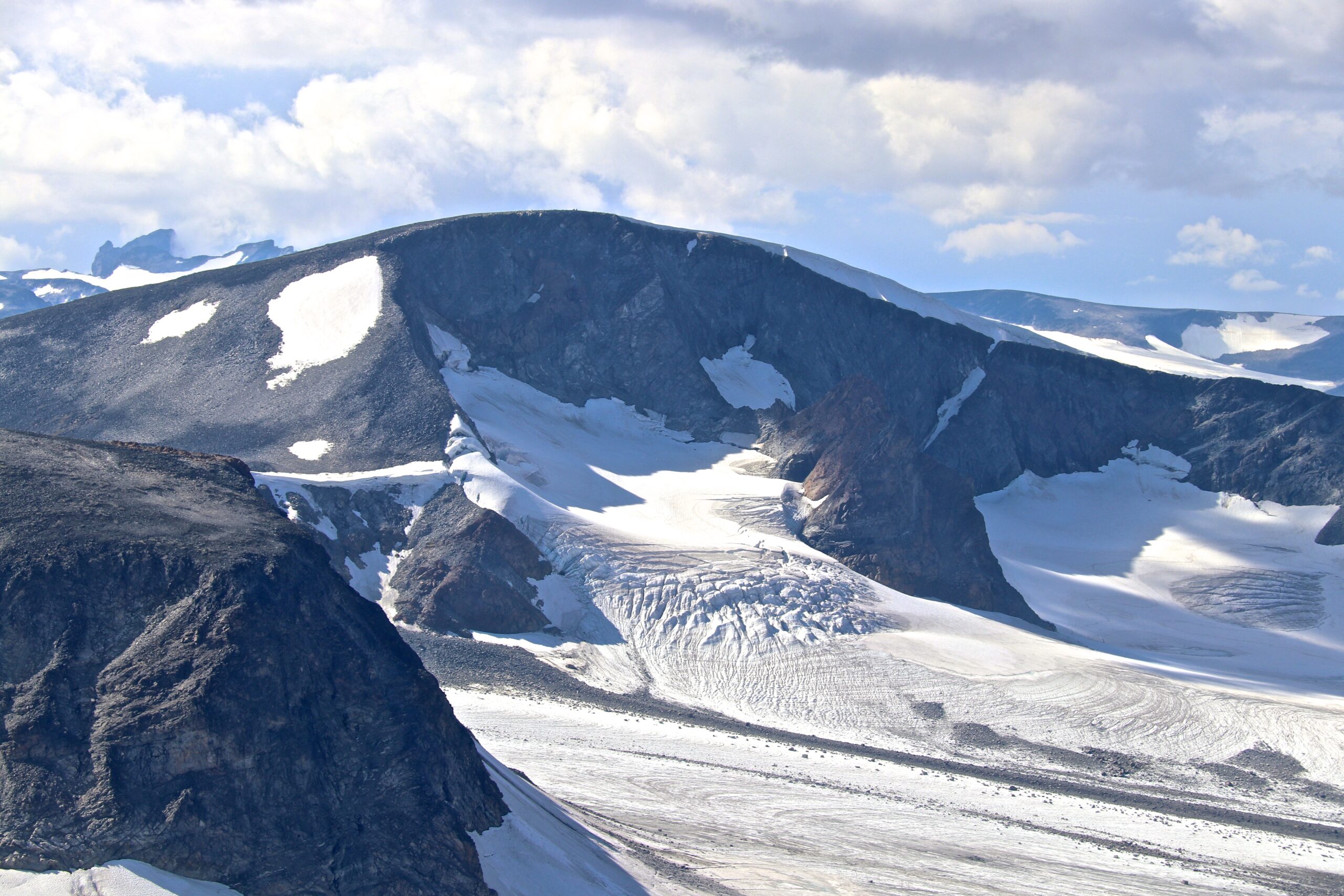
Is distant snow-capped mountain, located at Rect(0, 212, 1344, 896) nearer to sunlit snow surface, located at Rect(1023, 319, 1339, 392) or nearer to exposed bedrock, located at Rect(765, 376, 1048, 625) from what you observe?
exposed bedrock, located at Rect(765, 376, 1048, 625)

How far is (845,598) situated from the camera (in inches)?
2542

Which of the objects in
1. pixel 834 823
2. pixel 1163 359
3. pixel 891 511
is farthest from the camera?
pixel 1163 359

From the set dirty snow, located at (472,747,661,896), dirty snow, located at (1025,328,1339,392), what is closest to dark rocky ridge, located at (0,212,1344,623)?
dirty snow, located at (472,747,661,896)

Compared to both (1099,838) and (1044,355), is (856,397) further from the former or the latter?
(1099,838)

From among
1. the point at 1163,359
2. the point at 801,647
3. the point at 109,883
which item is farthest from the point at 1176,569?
the point at 1163,359

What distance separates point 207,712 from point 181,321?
2540 inches

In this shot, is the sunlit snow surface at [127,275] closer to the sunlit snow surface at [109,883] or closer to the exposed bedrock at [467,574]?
the exposed bedrock at [467,574]

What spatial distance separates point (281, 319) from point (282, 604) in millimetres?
58631

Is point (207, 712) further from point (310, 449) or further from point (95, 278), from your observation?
point (95, 278)

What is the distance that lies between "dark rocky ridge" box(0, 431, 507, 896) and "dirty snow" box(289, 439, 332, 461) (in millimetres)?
39981

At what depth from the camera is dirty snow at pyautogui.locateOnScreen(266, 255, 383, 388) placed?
76188 millimetres

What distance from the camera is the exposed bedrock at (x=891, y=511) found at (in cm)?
7200

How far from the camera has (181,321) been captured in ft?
268

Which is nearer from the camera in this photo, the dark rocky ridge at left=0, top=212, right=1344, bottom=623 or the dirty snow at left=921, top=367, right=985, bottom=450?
the dark rocky ridge at left=0, top=212, right=1344, bottom=623
